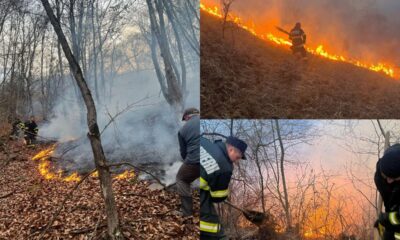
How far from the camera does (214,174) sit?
4.04 meters

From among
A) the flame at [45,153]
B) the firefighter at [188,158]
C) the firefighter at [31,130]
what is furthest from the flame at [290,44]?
the firefighter at [31,130]

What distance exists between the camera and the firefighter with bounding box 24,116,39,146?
9.08 m

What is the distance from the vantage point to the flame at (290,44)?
4.49 meters

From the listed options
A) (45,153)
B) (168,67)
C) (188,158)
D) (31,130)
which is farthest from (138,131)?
(31,130)

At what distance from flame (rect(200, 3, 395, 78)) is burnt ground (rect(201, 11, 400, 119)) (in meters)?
0.07

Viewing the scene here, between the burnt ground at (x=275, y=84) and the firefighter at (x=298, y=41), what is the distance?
11 centimetres

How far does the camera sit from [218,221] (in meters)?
4.33

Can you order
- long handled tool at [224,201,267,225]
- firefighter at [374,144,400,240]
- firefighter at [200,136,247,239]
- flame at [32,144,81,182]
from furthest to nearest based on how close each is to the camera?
flame at [32,144,81,182] → long handled tool at [224,201,267,225] → firefighter at [200,136,247,239] → firefighter at [374,144,400,240]

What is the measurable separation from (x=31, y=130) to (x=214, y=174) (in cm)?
770

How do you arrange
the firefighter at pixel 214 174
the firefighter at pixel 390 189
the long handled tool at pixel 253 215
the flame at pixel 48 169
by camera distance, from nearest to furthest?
the firefighter at pixel 390 189 → the firefighter at pixel 214 174 → the long handled tool at pixel 253 215 → the flame at pixel 48 169

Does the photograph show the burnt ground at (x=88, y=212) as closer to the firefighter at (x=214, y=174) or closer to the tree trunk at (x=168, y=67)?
the firefighter at (x=214, y=174)

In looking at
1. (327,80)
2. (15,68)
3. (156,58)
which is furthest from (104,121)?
(15,68)

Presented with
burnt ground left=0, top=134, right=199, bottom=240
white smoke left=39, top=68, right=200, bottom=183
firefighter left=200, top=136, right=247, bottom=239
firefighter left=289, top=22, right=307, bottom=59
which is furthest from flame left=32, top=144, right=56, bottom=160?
firefighter left=289, top=22, right=307, bottom=59

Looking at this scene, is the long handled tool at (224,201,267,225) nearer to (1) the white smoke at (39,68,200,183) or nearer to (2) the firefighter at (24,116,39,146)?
(1) the white smoke at (39,68,200,183)
